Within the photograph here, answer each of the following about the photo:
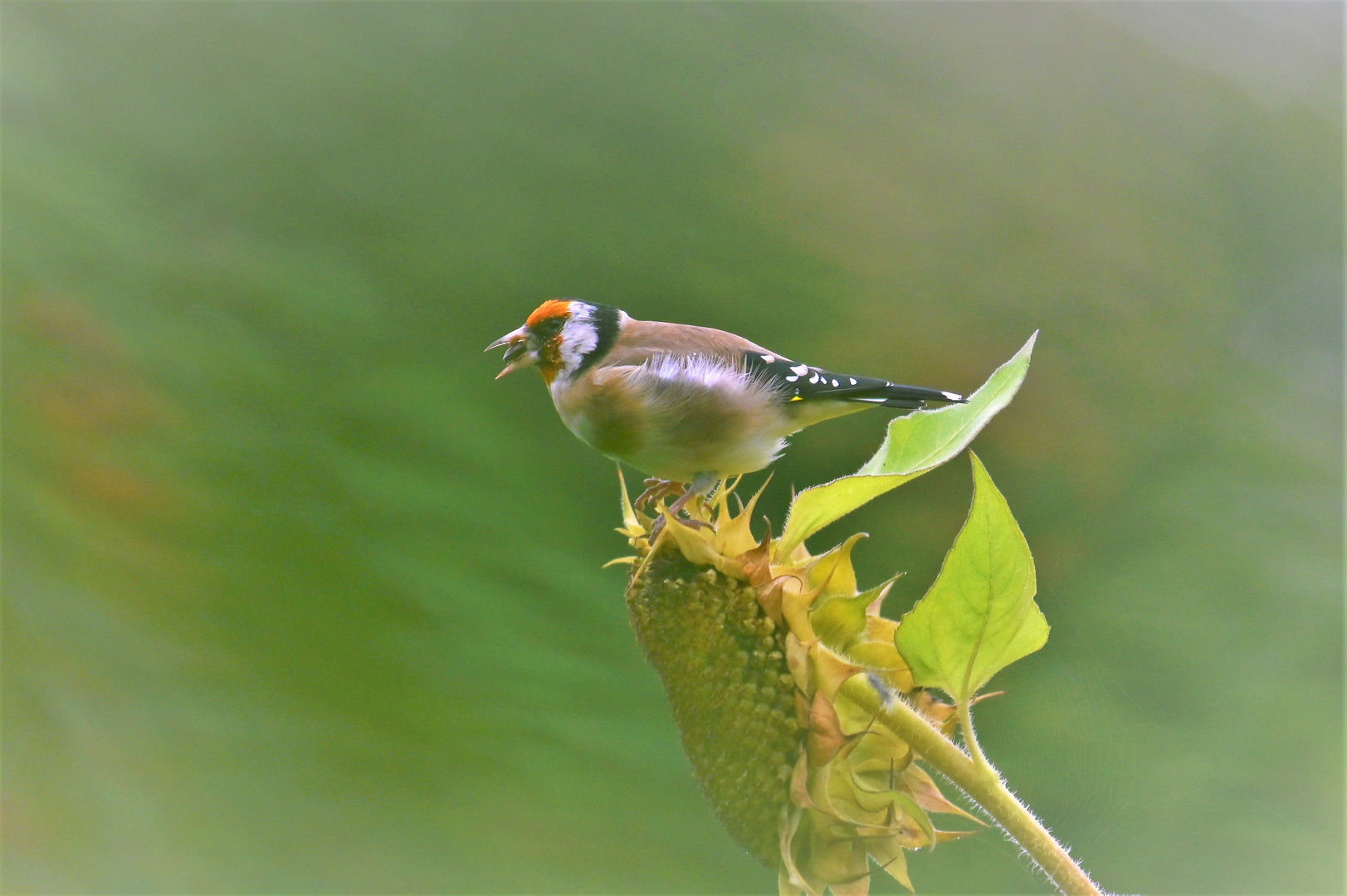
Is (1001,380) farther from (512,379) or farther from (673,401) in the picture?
(512,379)

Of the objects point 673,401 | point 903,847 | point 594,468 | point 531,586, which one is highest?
point 594,468

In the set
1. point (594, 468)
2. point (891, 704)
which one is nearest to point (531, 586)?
point (594, 468)

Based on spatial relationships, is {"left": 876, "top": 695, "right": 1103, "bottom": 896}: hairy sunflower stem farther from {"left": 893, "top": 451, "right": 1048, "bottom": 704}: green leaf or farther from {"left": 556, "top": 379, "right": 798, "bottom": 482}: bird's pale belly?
{"left": 556, "top": 379, "right": 798, "bottom": 482}: bird's pale belly

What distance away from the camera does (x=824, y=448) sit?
106 centimetres

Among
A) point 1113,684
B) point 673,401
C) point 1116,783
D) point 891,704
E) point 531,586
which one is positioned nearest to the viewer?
point 891,704

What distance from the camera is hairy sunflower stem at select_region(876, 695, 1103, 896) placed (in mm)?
365

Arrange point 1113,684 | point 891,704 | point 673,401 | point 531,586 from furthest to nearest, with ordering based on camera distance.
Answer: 1. point 531,586
2. point 1113,684
3. point 673,401
4. point 891,704

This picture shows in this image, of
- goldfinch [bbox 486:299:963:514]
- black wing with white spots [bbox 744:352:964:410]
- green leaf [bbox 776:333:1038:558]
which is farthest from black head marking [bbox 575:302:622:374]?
green leaf [bbox 776:333:1038:558]

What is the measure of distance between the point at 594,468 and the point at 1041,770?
2.14 ft

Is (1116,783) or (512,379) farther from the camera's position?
(512,379)

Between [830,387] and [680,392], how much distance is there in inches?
3.9

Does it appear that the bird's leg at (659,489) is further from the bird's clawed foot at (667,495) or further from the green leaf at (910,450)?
the green leaf at (910,450)

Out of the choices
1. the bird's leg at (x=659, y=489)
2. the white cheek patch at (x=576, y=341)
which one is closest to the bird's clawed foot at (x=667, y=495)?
the bird's leg at (x=659, y=489)

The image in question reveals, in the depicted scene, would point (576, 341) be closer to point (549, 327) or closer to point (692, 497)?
point (549, 327)
